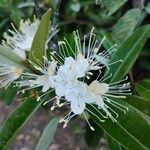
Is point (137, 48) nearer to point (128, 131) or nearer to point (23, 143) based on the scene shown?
point (128, 131)

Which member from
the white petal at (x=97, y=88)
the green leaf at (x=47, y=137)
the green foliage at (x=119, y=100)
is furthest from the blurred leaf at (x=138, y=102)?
the green leaf at (x=47, y=137)

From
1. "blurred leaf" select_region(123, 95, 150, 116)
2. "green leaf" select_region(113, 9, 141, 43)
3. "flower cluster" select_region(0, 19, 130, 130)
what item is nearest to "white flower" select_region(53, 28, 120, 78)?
"flower cluster" select_region(0, 19, 130, 130)

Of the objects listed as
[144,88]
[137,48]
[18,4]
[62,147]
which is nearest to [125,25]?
[144,88]

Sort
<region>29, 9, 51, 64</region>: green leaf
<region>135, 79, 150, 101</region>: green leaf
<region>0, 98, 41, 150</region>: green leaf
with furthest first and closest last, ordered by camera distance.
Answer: <region>135, 79, 150, 101</region>: green leaf, <region>0, 98, 41, 150</region>: green leaf, <region>29, 9, 51, 64</region>: green leaf

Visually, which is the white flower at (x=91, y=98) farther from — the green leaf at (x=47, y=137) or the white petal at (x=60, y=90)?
the green leaf at (x=47, y=137)

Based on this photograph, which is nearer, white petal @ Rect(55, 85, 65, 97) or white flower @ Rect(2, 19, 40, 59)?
white petal @ Rect(55, 85, 65, 97)

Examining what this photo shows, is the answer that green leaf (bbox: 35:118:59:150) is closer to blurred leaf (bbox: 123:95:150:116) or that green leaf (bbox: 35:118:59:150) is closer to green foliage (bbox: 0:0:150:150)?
green foliage (bbox: 0:0:150:150)
